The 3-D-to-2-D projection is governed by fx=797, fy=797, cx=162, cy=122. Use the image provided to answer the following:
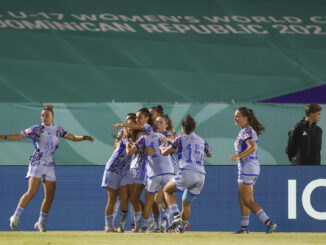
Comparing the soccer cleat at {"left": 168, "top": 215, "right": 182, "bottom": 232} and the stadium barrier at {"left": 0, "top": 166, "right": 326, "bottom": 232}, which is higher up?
the stadium barrier at {"left": 0, "top": 166, "right": 326, "bottom": 232}

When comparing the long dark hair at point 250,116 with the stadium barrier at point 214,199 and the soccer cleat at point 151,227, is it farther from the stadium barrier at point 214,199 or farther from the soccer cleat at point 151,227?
the soccer cleat at point 151,227

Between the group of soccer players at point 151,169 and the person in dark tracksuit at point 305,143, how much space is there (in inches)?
51.1

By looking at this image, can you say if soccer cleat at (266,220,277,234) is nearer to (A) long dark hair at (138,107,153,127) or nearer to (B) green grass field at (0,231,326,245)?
(B) green grass field at (0,231,326,245)

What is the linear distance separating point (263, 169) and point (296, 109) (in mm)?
4079

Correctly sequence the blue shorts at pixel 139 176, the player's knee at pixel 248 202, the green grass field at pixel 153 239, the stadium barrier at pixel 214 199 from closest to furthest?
the green grass field at pixel 153 239, the player's knee at pixel 248 202, the blue shorts at pixel 139 176, the stadium barrier at pixel 214 199

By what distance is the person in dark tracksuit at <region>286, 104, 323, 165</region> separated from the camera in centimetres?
1149

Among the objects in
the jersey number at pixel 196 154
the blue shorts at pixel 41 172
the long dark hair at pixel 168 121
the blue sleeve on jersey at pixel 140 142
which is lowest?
the blue shorts at pixel 41 172

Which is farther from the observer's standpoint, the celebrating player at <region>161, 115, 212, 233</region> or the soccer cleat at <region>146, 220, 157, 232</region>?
the soccer cleat at <region>146, 220, 157, 232</region>

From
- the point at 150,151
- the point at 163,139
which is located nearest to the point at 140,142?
the point at 150,151

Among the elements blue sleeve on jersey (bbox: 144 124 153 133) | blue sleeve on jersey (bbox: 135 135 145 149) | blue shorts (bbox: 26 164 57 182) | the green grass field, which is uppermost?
blue sleeve on jersey (bbox: 144 124 153 133)

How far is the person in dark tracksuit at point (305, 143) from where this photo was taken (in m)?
11.5

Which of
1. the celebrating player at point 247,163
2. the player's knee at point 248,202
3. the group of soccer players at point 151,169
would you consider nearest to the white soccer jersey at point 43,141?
the group of soccer players at point 151,169

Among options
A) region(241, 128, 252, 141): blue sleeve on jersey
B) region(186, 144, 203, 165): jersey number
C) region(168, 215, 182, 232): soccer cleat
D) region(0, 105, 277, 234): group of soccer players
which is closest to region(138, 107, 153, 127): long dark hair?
region(0, 105, 277, 234): group of soccer players

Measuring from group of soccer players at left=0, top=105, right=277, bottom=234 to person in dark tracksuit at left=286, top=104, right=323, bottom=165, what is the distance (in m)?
1.30
